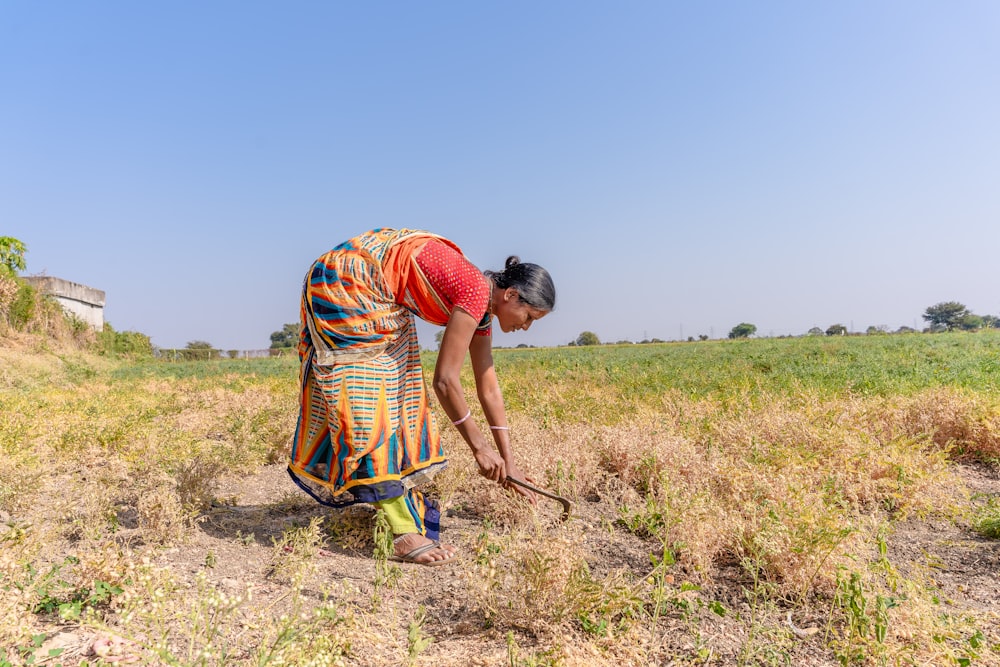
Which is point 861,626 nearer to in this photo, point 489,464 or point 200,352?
point 489,464

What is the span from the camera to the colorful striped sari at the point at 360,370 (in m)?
2.62

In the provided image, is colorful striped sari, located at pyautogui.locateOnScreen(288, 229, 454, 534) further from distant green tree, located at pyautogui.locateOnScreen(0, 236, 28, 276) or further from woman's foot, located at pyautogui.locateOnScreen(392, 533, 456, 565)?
distant green tree, located at pyautogui.locateOnScreen(0, 236, 28, 276)

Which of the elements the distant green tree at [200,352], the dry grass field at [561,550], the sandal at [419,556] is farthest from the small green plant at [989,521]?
the distant green tree at [200,352]

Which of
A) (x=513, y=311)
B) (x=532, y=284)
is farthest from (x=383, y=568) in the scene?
(x=532, y=284)

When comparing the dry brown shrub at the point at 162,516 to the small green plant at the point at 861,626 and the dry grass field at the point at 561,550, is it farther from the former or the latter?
the small green plant at the point at 861,626

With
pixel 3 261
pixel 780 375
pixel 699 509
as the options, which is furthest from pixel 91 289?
pixel 699 509

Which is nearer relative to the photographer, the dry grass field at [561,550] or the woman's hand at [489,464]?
the dry grass field at [561,550]

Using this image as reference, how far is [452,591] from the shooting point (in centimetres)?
239

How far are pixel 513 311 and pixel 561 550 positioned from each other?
43.0 inches

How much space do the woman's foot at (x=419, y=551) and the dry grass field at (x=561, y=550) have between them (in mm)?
52

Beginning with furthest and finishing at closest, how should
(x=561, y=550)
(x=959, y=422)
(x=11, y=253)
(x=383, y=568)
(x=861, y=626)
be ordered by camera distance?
(x=11, y=253), (x=959, y=422), (x=383, y=568), (x=561, y=550), (x=861, y=626)

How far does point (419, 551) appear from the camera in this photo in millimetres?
2648

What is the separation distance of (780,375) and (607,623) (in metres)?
6.77

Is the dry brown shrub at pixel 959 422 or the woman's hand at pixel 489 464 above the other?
the woman's hand at pixel 489 464
